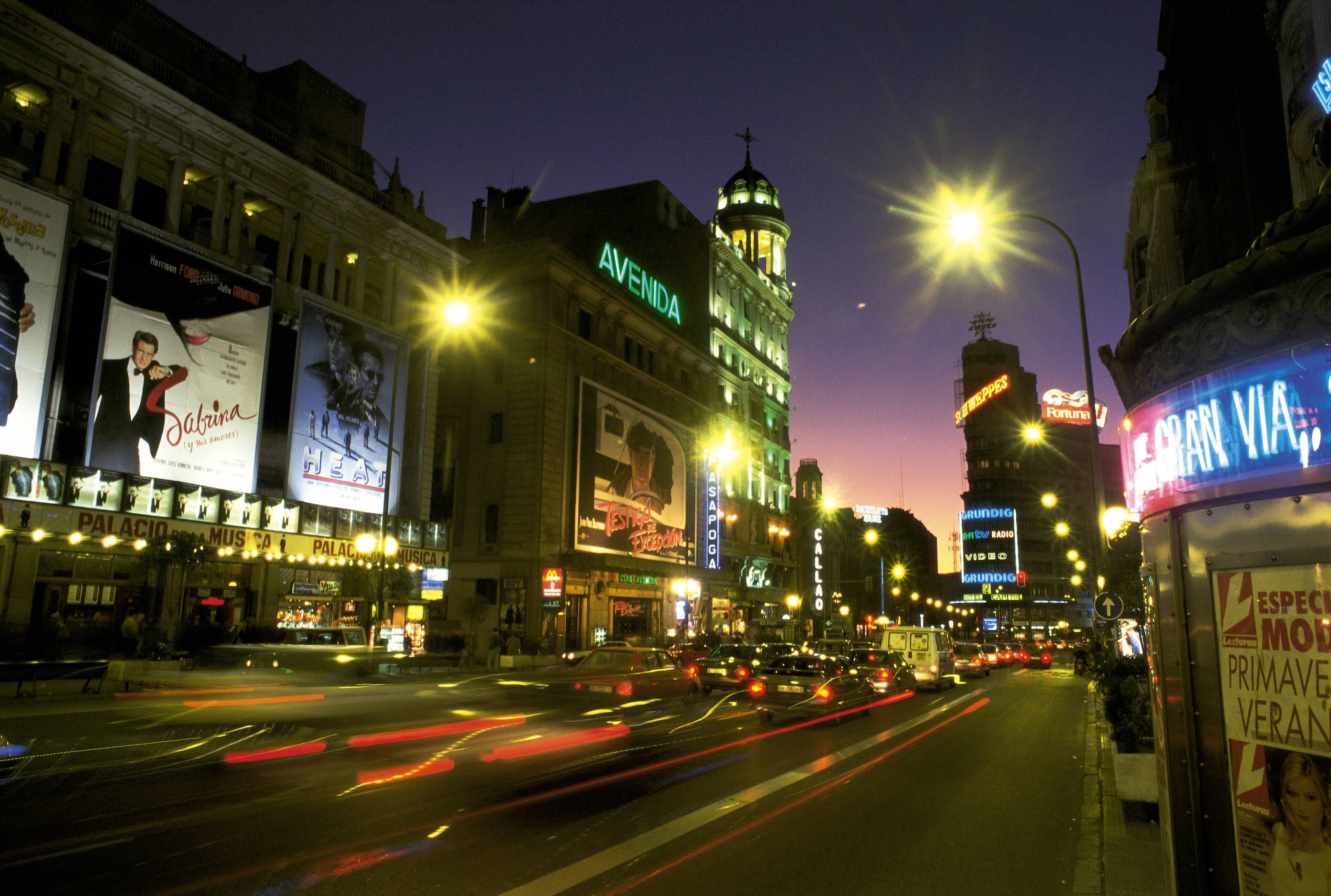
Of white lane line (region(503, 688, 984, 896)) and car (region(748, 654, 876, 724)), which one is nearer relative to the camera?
white lane line (region(503, 688, 984, 896))

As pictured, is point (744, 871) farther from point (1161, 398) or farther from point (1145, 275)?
point (1145, 275)

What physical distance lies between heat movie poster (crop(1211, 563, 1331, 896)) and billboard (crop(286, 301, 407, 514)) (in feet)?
92.8

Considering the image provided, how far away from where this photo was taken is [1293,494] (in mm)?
3850

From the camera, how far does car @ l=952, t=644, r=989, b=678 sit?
41000mm

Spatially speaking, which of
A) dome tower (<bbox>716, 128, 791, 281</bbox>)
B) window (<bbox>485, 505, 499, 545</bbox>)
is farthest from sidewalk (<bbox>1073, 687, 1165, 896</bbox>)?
dome tower (<bbox>716, 128, 791, 281</bbox>)

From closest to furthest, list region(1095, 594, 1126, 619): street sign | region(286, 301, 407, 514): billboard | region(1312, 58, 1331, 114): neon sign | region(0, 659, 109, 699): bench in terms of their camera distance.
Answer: region(1312, 58, 1331, 114): neon sign < region(1095, 594, 1126, 619): street sign < region(0, 659, 109, 699): bench < region(286, 301, 407, 514): billboard

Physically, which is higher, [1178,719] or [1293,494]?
[1293,494]

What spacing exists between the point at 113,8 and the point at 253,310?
10093mm

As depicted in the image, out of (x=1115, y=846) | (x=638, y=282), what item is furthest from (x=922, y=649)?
(x=638, y=282)

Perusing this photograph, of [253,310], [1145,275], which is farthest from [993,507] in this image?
[253,310]

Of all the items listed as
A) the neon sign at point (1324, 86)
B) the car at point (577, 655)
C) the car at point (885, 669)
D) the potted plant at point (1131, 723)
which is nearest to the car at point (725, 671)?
the car at point (885, 669)

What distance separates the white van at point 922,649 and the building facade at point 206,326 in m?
18.3

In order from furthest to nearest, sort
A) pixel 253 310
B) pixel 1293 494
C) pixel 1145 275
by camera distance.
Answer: pixel 1145 275
pixel 253 310
pixel 1293 494

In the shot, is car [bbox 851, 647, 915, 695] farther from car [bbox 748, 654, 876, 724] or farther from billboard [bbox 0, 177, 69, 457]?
billboard [bbox 0, 177, 69, 457]
